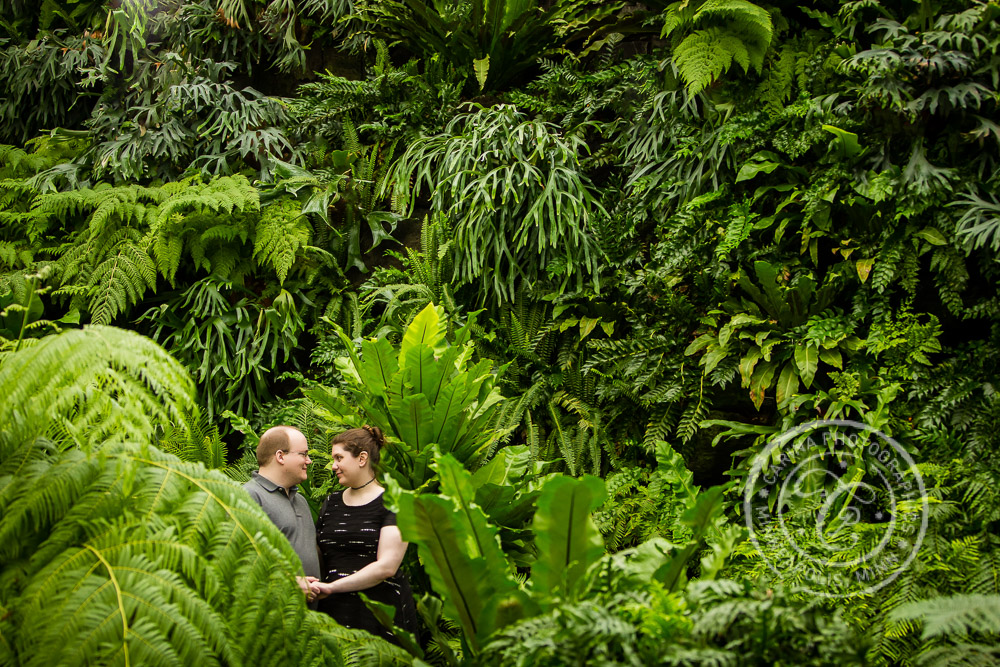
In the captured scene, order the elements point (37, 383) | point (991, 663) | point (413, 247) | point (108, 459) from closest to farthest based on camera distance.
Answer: point (991, 663) → point (37, 383) → point (108, 459) → point (413, 247)

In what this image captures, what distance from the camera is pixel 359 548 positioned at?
8.47 ft

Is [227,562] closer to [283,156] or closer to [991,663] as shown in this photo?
[991,663]

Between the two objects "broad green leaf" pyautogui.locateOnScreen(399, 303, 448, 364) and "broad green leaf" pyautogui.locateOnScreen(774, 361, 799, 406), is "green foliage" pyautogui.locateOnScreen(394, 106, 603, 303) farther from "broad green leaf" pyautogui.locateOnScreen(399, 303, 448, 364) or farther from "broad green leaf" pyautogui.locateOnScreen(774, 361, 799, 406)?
"broad green leaf" pyautogui.locateOnScreen(774, 361, 799, 406)

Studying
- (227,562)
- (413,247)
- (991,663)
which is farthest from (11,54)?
(991,663)

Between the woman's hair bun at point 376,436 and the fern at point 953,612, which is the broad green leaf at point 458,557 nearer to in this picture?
the woman's hair bun at point 376,436

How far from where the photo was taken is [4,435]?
5.59ft

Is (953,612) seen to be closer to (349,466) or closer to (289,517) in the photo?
(349,466)

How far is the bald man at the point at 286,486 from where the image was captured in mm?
2619

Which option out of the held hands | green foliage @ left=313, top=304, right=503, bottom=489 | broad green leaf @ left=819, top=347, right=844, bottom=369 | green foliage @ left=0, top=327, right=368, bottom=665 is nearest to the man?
the held hands

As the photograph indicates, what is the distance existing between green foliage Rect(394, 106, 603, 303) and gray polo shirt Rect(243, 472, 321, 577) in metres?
2.28

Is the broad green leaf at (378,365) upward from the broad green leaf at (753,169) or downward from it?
downward

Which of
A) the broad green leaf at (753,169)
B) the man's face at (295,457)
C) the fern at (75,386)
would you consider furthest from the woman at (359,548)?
the broad green leaf at (753,169)

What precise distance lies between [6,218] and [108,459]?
4.45 metres

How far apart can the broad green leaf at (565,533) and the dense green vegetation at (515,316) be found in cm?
1
